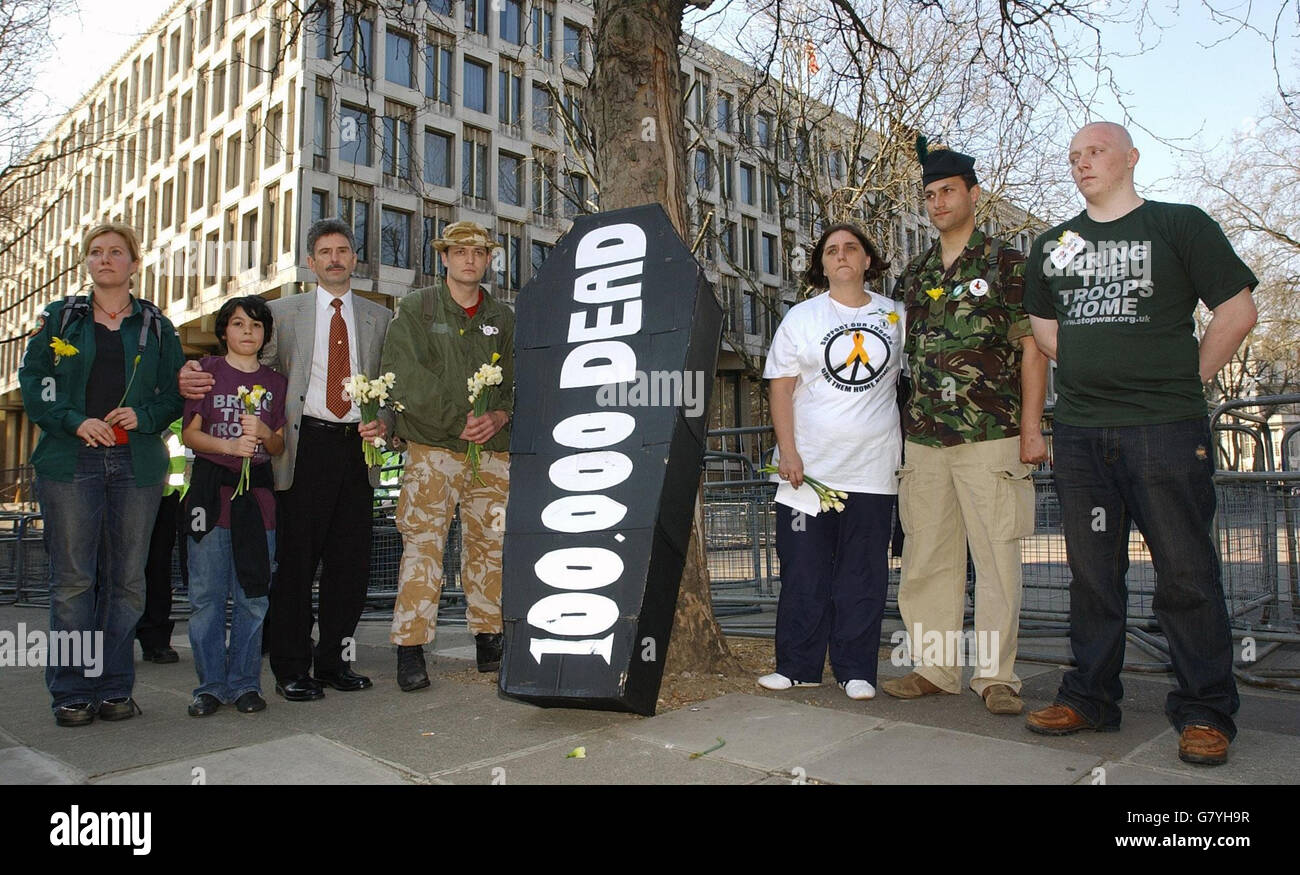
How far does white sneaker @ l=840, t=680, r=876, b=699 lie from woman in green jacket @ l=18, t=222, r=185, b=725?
10.5 ft

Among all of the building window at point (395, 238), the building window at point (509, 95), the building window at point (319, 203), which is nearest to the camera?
the building window at point (319, 203)

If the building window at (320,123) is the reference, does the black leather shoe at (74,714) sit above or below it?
below

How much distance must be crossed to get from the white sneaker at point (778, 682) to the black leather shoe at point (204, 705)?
96.6 inches

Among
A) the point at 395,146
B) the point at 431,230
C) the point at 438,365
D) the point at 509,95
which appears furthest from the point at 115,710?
the point at 509,95

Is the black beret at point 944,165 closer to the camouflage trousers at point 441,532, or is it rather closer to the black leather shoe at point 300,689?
the camouflage trousers at point 441,532

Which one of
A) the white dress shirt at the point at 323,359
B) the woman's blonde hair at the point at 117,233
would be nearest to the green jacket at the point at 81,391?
the woman's blonde hair at the point at 117,233

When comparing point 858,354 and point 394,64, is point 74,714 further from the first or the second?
point 394,64

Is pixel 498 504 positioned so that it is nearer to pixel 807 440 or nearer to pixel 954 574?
pixel 807 440

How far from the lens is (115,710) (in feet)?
13.3

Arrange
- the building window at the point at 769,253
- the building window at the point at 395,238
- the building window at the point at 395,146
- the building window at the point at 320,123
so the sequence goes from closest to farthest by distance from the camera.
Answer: the building window at the point at 395,146
the building window at the point at 320,123
the building window at the point at 395,238
the building window at the point at 769,253

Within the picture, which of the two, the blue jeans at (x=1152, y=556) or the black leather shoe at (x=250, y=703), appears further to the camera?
the black leather shoe at (x=250, y=703)

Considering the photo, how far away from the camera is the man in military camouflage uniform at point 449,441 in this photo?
4590mm

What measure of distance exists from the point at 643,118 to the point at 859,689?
2.99 meters

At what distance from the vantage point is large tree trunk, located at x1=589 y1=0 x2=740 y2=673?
4.69 metres
